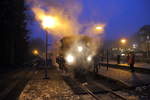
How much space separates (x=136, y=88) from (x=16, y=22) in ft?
102

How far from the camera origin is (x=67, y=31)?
1156 inches

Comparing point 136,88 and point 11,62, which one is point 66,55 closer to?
point 136,88

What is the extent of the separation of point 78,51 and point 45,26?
437cm

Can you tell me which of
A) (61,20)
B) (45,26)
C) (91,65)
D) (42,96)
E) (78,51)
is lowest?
(42,96)

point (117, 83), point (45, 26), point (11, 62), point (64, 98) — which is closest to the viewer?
point (64, 98)

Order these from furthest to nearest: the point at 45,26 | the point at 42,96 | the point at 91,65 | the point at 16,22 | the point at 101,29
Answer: the point at 16,22 → the point at 101,29 → the point at 91,65 → the point at 45,26 → the point at 42,96

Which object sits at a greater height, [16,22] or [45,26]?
[16,22]

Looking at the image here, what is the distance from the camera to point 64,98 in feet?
37.2

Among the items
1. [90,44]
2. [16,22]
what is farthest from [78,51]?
[16,22]

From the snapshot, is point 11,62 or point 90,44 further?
point 11,62

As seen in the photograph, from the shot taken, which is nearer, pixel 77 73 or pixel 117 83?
pixel 117 83

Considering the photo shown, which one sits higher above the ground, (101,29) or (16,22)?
(16,22)

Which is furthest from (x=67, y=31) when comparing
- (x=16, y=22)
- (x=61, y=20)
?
(x=16, y=22)

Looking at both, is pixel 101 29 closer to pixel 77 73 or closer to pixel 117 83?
pixel 77 73
